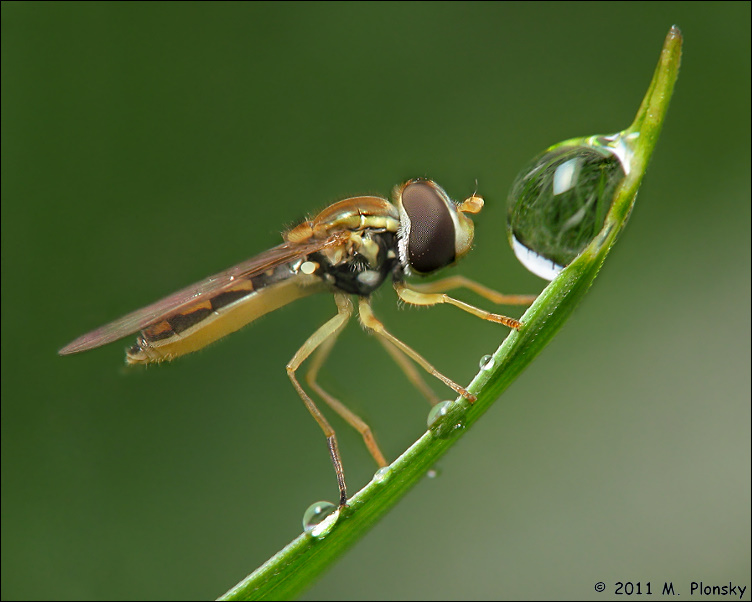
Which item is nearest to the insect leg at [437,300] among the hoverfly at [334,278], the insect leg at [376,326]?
the hoverfly at [334,278]

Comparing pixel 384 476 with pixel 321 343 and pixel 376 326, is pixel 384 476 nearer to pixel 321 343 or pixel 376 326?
pixel 376 326

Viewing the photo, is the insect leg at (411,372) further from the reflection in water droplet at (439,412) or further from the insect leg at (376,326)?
the reflection in water droplet at (439,412)

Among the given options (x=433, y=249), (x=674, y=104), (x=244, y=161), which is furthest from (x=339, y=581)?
(x=674, y=104)

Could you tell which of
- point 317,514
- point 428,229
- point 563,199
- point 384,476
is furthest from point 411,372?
point 384,476

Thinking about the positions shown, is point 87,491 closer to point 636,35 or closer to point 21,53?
point 21,53

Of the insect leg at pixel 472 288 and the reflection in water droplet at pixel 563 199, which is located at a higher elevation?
the insect leg at pixel 472 288

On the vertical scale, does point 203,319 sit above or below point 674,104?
above
